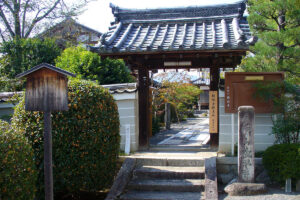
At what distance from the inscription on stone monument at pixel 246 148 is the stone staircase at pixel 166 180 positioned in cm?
93

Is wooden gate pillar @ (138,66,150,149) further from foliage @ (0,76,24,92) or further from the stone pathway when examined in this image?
foliage @ (0,76,24,92)

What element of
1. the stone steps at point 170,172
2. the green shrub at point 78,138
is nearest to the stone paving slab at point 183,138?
the stone steps at point 170,172

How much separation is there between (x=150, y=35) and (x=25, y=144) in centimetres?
602

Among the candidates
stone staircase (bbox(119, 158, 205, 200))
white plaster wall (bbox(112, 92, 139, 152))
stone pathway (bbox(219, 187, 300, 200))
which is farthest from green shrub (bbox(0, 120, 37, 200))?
white plaster wall (bbox(112, 92, 139, 152))

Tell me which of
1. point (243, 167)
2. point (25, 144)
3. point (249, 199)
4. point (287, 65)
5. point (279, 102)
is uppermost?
point (287, 65)

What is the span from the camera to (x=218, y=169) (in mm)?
7359

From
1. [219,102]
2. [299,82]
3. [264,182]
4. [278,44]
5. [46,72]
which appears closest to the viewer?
[46,72]

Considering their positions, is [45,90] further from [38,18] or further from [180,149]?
[38,18]

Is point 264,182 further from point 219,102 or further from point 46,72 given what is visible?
point 46,72

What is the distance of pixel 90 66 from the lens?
11.0 m

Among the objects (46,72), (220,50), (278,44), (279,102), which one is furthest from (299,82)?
(46,72)

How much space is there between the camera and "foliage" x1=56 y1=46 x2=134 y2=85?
35.8 ft

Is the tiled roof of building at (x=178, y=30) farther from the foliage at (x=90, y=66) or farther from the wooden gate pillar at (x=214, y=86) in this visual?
the foliage at (x=90, y=66)

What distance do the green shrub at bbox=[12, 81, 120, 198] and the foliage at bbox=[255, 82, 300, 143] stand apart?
13.1 feet
